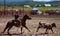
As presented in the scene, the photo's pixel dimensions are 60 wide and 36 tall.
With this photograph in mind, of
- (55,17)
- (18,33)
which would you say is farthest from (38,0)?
(18,33)

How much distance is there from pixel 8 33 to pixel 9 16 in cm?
185

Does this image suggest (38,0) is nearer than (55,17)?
Yes

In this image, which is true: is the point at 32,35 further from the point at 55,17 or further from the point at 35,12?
the point at 55,17

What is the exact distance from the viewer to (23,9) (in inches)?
221

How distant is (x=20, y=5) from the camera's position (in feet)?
18.2

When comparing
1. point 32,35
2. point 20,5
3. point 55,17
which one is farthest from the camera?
point 55,17

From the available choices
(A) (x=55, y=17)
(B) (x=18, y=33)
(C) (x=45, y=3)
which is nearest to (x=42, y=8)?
(C) (x=45, y=3)

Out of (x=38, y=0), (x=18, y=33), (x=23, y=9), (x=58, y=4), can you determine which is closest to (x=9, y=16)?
(x=23, y=9)

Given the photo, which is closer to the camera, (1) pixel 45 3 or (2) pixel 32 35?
(2) pixel 32 35

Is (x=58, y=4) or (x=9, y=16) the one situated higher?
(x=58, y=4)

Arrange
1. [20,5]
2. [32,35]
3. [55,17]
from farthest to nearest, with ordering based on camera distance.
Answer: [55,17], [20,5], [32,35]

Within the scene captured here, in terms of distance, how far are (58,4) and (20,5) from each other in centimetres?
94

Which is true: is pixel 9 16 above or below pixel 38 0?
below

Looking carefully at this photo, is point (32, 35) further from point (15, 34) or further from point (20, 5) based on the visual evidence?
point (20, 5)
